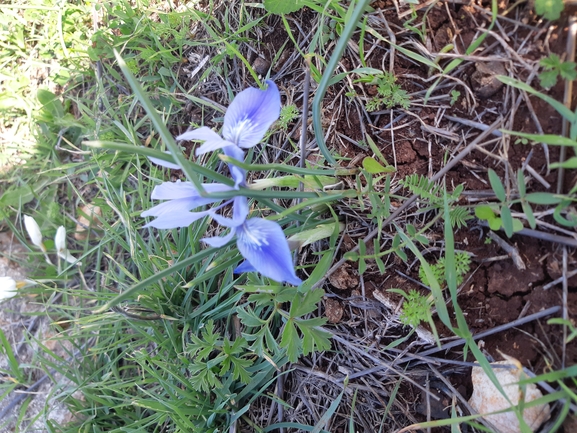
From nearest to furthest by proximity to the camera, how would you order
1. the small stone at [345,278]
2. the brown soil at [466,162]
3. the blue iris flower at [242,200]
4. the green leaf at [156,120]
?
1. the green leaf at [156,120]
2. the blue iris flower at [242,200]
3. the brown soil at [466,162]
4. the small stone at [345,278]

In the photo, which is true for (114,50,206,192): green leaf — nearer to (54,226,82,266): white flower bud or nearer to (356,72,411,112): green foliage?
(356,72,411,112): green foliage

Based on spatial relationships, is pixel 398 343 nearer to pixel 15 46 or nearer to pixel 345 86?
pixel 345 86

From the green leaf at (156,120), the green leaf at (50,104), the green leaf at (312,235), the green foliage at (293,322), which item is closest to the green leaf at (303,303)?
the green foliage at (293,322)

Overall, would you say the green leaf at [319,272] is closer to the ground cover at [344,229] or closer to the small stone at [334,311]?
the ground cover at [344,229]

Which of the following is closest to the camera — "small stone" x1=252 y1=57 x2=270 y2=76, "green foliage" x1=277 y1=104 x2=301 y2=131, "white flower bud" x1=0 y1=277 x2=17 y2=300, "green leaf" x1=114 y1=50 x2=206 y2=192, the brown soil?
"green leaf" x1=114 y1=50 x2=206 y2=192

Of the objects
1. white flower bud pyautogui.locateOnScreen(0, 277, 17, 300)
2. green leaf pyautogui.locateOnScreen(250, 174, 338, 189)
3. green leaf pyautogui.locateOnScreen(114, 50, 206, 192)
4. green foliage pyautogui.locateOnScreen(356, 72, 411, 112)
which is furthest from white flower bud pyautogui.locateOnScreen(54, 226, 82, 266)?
green foliage pyautogui.locateOnScreen(356, 72, 411, 112)

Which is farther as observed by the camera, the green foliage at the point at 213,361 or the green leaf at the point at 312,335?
the green foliage at the point at 213,361
